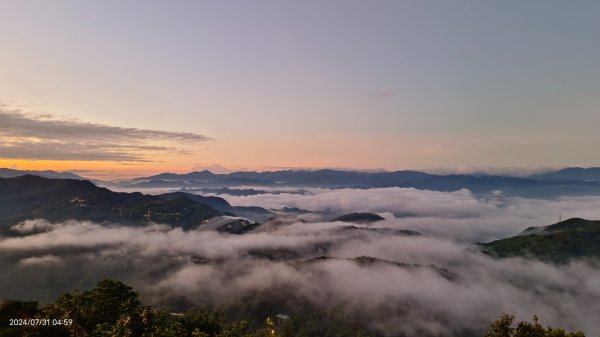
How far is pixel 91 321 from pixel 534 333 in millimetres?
97124

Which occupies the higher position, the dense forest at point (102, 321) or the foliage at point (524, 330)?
the foliage at point (524, 330)

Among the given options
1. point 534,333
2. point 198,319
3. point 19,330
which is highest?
point 534,333

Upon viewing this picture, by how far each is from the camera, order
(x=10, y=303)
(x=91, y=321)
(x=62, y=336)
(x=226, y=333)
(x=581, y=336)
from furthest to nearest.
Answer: (x=10, y=303), (x=91, y=321), (x=62, y=336), (x=226, y=333), (x=581, y=336)

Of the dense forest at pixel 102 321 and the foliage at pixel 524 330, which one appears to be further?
the dense forest at pixel 102 321

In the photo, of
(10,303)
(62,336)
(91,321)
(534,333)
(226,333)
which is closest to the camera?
(534,333)

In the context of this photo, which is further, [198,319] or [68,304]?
[198,319]

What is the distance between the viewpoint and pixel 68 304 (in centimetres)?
9206

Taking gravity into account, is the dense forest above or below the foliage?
below

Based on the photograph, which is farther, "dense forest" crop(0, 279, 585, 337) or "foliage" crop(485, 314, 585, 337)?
"dense forest" crop(0, 279, 585, 337)

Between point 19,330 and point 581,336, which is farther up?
point 581,336

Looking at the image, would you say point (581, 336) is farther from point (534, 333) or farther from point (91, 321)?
point (91, 321)

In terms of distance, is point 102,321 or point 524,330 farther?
point 102,321

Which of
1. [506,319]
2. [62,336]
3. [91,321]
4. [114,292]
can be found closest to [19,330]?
[62,336]

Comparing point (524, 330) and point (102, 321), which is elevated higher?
point (524, 330)
